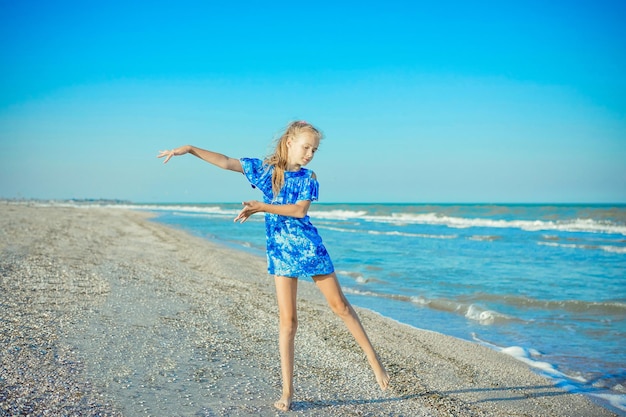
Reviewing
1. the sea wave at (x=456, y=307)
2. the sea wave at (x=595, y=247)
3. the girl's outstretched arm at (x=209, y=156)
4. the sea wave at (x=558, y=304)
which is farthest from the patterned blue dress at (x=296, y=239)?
the sea wave at (x=595, y=247)

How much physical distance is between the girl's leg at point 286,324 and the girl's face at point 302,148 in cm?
90

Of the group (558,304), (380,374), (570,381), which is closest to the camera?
(380,374)

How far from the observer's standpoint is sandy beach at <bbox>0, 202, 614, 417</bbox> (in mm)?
3809

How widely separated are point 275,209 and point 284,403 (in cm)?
153

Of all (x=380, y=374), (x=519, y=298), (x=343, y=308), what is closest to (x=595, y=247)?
(x=519, y=298)

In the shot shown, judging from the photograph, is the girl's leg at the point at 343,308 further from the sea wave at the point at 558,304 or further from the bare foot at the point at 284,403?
the sea wave at the point at 558,304

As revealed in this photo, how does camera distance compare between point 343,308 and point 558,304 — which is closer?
point 343,308

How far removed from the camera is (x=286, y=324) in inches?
153

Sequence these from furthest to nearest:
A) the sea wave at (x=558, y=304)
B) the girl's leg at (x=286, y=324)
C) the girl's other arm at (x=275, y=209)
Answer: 1. the sea wave at (x=558, y=304)
2. the girl's leg at (x=286, y=324)
3. the girl's other arm at (x=275, y=209)

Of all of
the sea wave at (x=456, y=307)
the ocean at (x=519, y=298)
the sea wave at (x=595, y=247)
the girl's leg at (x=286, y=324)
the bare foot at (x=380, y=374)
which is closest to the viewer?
the girl's leg at (x=286, y=324)

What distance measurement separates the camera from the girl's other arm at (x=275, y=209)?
336 centimetres

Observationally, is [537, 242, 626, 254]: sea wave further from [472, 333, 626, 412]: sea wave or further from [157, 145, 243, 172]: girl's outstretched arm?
[157, 145, 243, 172]: girl's outstretched arm

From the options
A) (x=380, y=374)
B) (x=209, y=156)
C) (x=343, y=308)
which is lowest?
(x=380, y=374)

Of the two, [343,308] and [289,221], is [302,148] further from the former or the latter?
[343,308]
